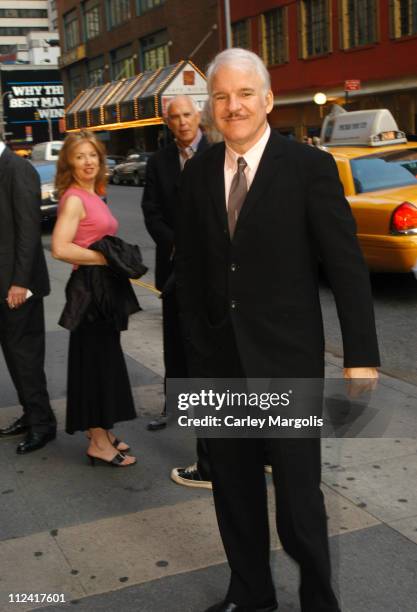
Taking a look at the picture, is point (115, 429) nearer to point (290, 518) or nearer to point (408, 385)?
point (408, 385)

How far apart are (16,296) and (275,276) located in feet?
7.54

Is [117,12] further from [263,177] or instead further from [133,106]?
[263,177]

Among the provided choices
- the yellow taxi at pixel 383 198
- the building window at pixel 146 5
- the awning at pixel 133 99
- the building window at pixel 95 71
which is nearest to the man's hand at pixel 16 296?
the yellow taxi at pixel 383 198

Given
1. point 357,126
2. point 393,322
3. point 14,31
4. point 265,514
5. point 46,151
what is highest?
point 14,31

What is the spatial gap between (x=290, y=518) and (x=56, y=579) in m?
1.09

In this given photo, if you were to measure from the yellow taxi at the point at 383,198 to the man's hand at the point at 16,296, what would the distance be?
4.64 metres

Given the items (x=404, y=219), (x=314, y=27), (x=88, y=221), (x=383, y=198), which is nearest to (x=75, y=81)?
(x=314, y=27)

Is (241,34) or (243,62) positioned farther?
(241,34)

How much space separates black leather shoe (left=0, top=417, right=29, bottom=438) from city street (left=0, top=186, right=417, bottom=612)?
0.43ft

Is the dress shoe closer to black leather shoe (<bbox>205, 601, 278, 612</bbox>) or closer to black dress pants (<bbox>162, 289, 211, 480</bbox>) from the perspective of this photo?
black dress pants (<bbox>162, 289, 211, 480</bbox>)

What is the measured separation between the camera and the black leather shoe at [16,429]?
4965mm

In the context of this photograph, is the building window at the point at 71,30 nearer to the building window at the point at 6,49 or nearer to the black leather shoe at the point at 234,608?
the building window at the point at 6,49

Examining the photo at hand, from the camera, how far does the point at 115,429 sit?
5.03 metres

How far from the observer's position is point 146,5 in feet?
162
